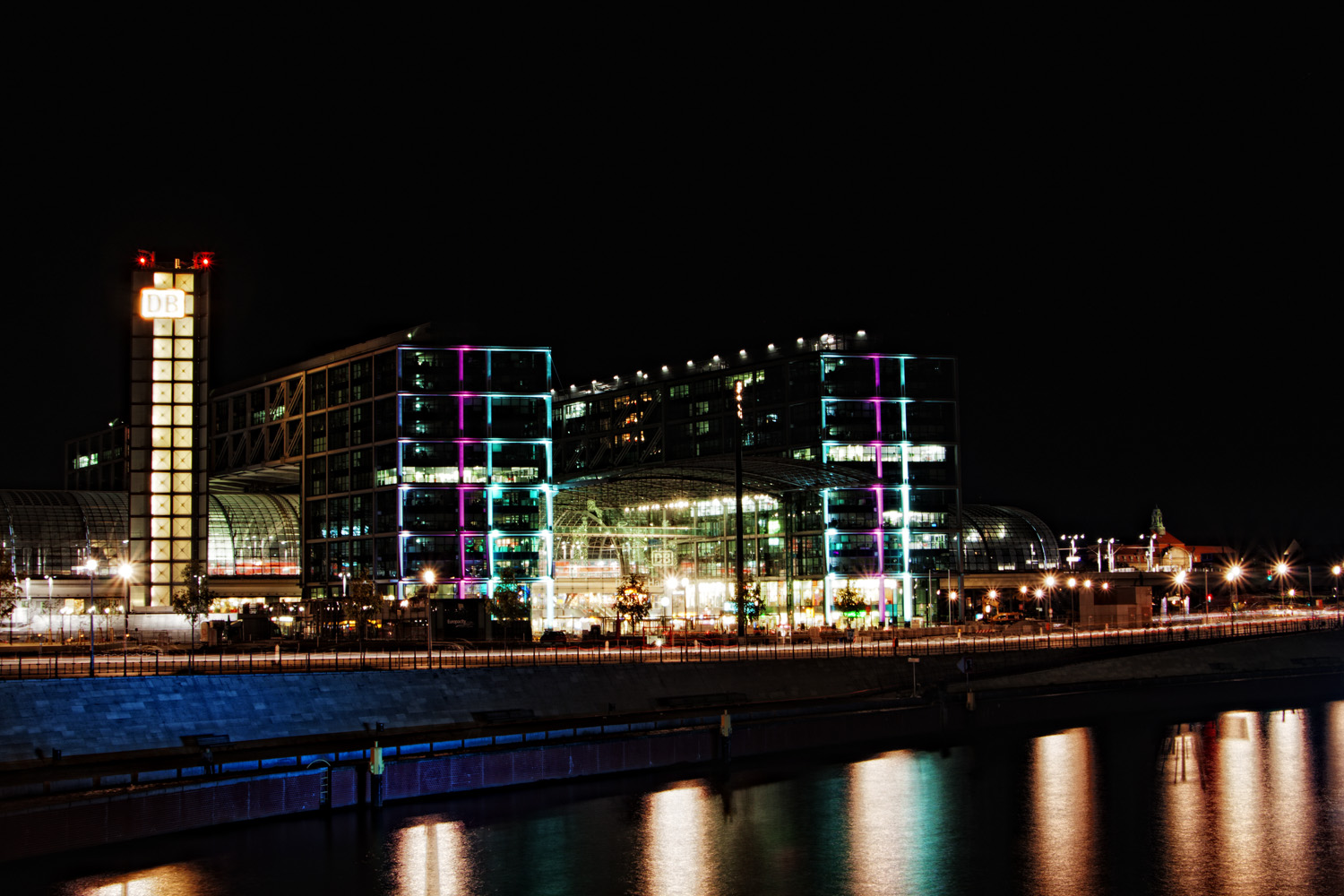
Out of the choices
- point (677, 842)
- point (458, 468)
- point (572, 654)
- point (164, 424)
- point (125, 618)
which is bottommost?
point (677, 842)

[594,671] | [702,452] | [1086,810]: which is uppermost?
[702,452]

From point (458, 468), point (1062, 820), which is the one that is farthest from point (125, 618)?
point (1062, 820)

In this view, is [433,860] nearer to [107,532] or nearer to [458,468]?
[458,468]

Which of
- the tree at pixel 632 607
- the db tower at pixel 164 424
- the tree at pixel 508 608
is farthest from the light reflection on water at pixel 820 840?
the db tower at pixel 164 424

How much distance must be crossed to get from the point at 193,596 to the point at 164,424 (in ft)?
71.6

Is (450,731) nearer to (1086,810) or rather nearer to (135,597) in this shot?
(1086,810)

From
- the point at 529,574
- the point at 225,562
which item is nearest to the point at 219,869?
the point at 529,574

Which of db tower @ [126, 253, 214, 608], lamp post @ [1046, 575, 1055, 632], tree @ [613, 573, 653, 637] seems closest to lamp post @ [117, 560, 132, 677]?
db tower @ [126, 253, 214, 608]

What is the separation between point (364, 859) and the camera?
52094 millimetres

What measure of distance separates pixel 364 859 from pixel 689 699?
33.9 metres

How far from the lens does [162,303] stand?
147 meters

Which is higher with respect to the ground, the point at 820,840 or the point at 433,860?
the point at 433,860

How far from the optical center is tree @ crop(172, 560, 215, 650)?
132625 mm

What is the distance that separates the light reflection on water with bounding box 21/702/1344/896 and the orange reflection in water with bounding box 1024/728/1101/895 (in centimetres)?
14
